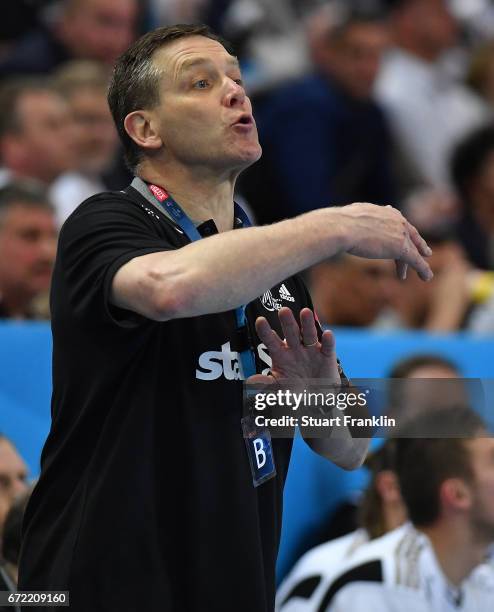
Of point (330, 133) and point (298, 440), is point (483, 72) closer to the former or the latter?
point (330, 133)

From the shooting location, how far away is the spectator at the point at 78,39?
6.38 m

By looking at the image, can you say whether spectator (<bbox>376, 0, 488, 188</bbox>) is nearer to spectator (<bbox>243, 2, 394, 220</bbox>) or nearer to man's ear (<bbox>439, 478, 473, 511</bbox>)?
spectator (<bbox>243, 2, 394, 220</bbox>)

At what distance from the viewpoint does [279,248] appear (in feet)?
5.95

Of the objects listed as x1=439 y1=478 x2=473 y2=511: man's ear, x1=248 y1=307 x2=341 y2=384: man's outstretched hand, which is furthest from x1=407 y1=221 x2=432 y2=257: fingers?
x1=439 y1=478 x2=473 y2=511: man's ear

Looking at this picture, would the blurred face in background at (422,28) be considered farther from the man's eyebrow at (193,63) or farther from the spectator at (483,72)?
the man's eyebrow at (193,63)

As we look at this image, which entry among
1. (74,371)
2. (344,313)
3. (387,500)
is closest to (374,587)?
(387,500)

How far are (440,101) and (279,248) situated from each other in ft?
18.4

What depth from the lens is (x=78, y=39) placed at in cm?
645

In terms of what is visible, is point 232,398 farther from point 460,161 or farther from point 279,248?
point 460,161

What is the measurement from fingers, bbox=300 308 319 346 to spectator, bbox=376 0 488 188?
4.90 meters

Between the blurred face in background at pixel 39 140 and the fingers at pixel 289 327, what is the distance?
12.1 ft

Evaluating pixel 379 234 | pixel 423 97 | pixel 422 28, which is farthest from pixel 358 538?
pixel 422 28

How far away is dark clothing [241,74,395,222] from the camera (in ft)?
19.9

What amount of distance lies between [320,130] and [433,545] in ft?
11.3
